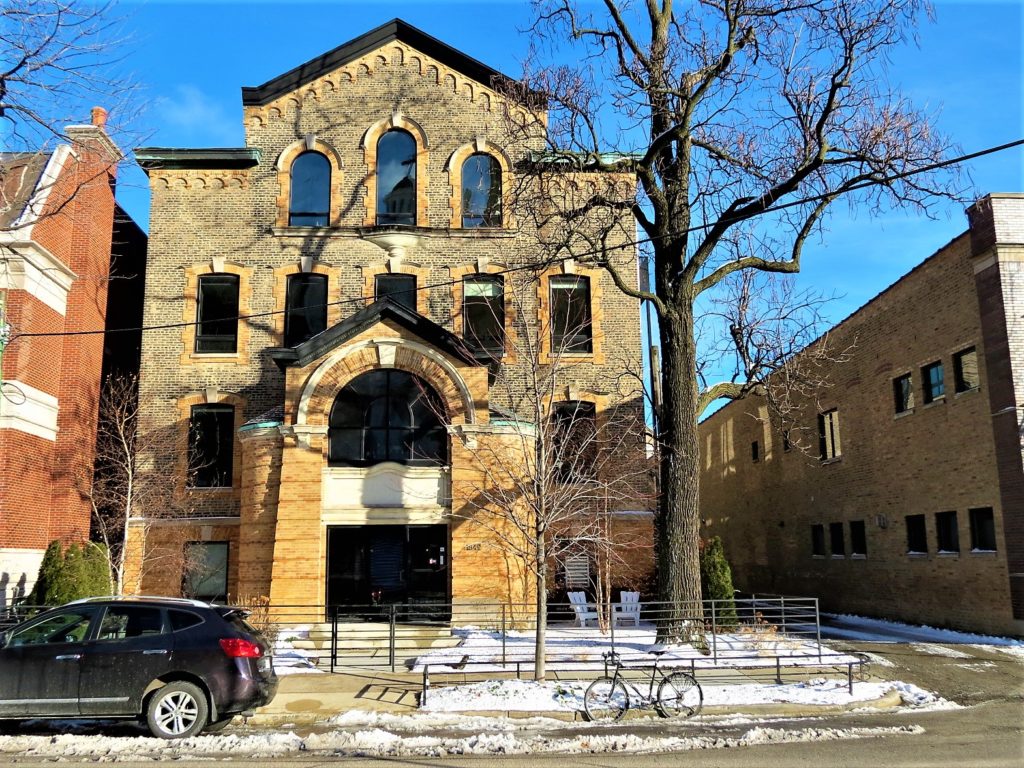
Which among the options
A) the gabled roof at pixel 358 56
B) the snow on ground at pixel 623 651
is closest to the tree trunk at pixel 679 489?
the snow on ground at pixel 623 651

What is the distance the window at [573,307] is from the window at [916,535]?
30.8 feet

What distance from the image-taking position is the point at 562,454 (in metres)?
17.5

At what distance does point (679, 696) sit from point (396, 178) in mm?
17044

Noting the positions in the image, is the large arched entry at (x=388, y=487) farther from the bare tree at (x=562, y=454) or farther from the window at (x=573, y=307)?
the window at (x=573, y=307)

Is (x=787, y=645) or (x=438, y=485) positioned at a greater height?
(x=438, y=485)

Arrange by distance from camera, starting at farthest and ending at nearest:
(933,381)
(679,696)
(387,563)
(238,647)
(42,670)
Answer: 1. (933,381)
2. (387,563)
3. (679,696)
4. (238,647)
5. (42,670)

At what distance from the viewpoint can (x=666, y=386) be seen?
16.1m

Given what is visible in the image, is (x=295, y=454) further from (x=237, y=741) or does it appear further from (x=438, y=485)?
(x=237, y=741)

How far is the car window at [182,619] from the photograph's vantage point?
10.2m

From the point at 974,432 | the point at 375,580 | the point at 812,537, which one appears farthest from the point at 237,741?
the point at 812,537

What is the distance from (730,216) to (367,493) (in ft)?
33.3

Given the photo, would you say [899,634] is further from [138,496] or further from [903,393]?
[138,496]

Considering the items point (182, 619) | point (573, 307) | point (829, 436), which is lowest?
point (182, 619)

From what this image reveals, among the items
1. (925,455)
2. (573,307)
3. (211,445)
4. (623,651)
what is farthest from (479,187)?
(623,651)
